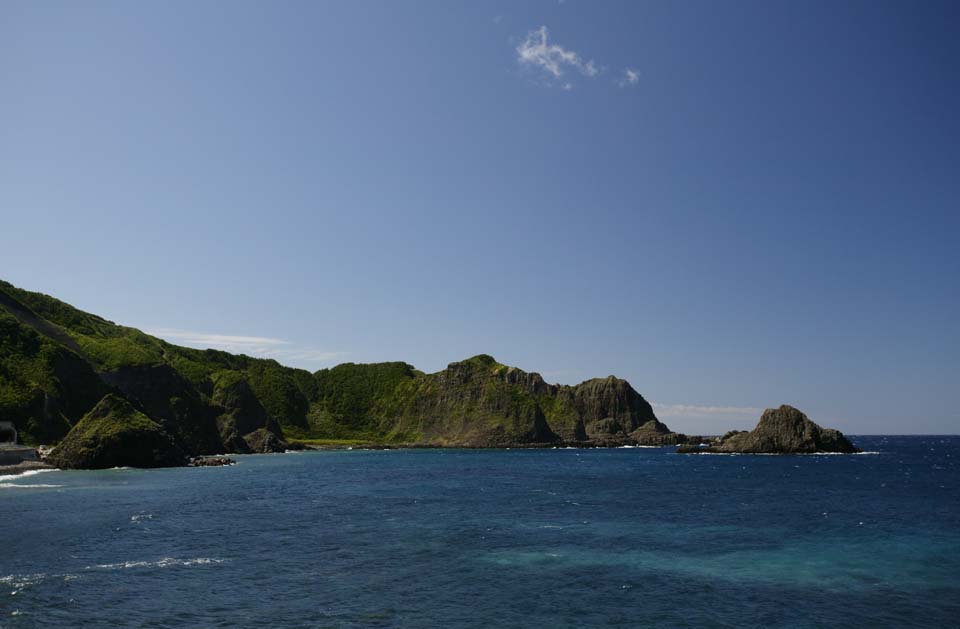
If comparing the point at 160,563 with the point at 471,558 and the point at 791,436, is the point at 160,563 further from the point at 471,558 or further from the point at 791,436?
the point at 791,436

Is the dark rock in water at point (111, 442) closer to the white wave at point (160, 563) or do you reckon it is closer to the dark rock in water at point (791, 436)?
the white wave at point (160, 563)

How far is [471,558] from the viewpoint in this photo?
42.7 meters

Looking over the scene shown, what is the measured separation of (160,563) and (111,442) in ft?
317

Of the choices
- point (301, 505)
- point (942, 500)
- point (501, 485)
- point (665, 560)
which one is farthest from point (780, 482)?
point (301, 505)

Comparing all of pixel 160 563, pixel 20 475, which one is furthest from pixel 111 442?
pixel 160 563

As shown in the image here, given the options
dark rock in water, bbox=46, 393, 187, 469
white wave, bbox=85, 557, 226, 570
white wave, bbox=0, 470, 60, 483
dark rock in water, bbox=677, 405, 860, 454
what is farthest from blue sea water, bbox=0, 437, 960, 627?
dark rock in water, bbox=677, 405, 860, 454

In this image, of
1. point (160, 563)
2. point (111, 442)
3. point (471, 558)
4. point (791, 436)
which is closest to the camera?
point (160, 563)

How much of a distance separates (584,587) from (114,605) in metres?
25.2

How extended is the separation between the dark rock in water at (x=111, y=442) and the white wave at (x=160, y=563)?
95.2 m

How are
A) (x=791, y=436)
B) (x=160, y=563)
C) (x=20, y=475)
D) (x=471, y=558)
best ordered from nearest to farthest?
(x=160, y=563)
(x=471, y=558)
(x=20, y=475)
(x=791, y=436)

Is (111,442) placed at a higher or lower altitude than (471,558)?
higher

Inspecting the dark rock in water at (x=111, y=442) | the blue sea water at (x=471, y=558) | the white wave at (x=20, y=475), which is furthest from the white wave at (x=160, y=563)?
the dark rock in water at (x=111, y=442)

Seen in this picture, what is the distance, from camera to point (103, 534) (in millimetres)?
49406

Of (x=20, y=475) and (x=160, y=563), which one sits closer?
(x=160, y=563)
